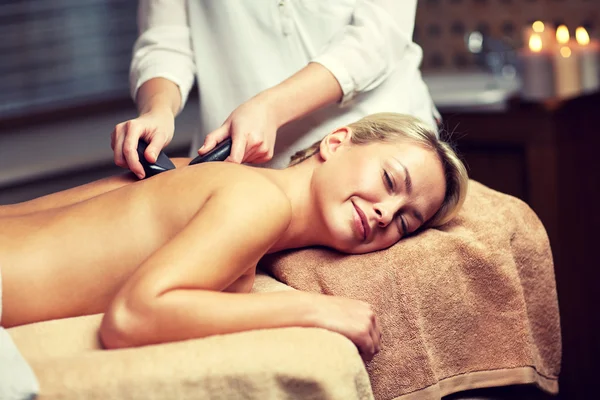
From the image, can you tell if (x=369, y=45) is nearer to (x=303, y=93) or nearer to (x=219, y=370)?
(x=303, y=93)

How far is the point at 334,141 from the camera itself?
1471 millimetres

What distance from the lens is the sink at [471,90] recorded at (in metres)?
2.43

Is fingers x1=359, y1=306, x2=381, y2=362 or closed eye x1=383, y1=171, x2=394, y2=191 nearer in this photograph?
fingers x1=359, y1=306, x2=381, y2=362

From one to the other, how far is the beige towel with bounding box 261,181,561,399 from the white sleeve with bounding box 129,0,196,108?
45cm

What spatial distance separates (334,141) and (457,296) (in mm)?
359

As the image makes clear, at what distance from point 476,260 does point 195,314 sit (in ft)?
1.71

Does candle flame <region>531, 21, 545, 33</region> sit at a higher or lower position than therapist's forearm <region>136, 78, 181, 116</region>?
lower

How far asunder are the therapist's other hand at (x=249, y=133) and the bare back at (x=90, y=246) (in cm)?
9

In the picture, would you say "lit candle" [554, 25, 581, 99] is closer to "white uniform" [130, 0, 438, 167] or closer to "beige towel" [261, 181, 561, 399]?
"white uniform" [130, 0, 438, 167]

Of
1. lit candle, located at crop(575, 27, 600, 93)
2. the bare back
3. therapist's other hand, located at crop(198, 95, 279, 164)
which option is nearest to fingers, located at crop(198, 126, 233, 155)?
therapist's other hand, located at crop(198, 95, 279, 164)

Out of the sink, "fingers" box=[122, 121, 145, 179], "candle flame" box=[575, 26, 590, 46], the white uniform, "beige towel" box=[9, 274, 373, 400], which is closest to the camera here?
"beige towel" box=[9, 274, 373, 400]

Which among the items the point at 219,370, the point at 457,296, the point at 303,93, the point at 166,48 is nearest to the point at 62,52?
the point at 166,48

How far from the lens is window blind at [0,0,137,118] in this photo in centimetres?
249

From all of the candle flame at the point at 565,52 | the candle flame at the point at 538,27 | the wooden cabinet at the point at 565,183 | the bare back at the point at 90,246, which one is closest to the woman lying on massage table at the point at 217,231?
the bare back at the point at 90,246
